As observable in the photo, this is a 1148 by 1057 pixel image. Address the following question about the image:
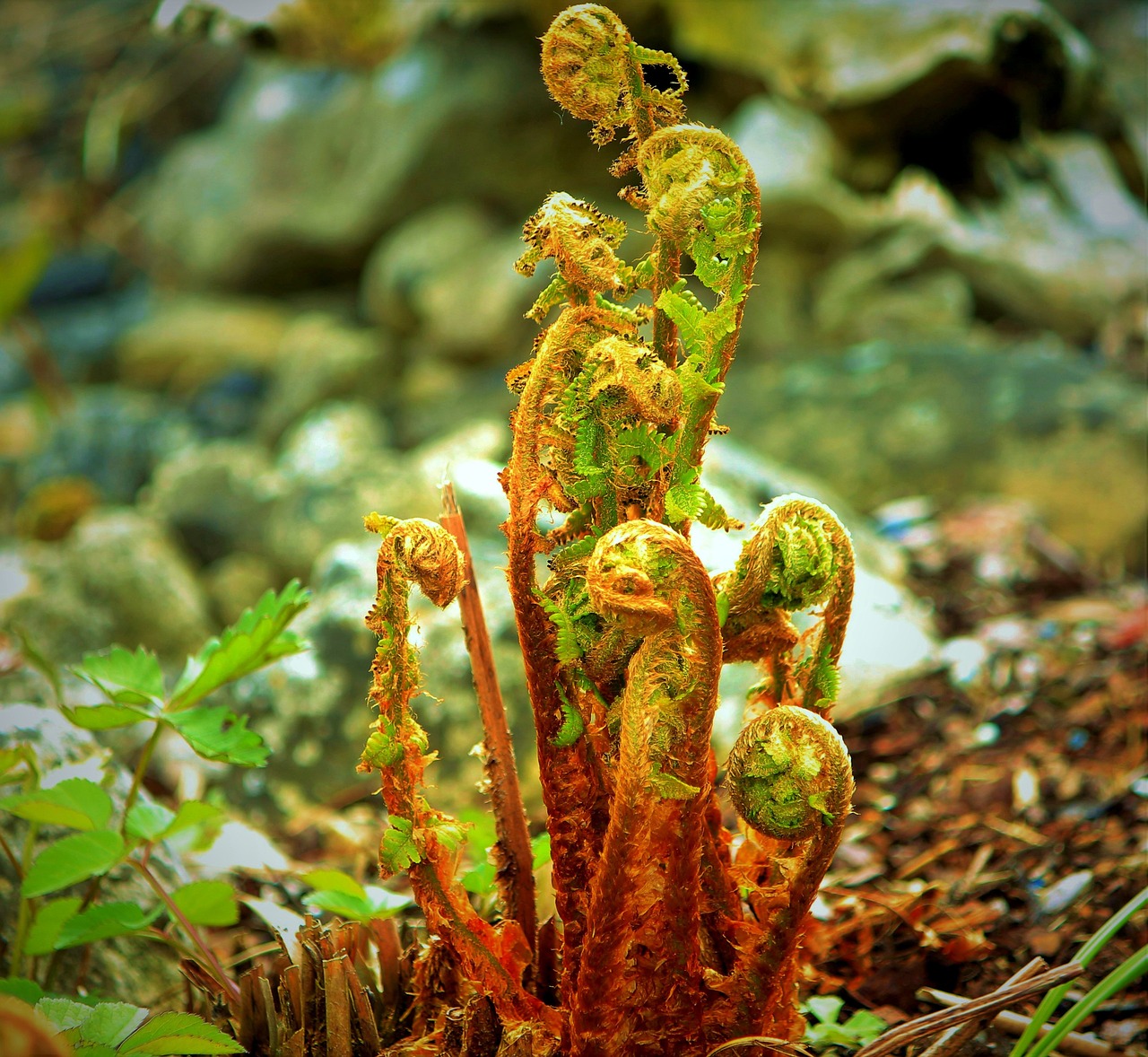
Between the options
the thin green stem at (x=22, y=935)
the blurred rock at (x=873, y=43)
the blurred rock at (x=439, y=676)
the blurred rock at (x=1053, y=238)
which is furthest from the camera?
the blurred rock at (x=1053, y=238)

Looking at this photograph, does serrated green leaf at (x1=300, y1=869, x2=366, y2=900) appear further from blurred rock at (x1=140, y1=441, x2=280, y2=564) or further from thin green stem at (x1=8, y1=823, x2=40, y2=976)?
blurred rock at (x1=140, y1=441, x2=280, y2=564)

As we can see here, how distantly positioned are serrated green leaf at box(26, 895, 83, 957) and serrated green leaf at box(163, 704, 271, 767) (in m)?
0.20

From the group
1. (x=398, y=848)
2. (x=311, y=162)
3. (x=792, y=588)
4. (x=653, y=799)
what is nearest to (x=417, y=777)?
(x=398, y=848)

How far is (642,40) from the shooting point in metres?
3.93

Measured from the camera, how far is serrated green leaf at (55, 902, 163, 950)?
0.89 m

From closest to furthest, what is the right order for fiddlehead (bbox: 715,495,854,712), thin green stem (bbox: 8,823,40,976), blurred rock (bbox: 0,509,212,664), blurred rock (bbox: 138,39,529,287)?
fiddlehead (bbox: 715,495,854,712) < thin green stem (bbox: 8,823,40,976) < blurred rock (bbox: 0,509,212,664) < blurred rock (bbox: 138,39,529,287)

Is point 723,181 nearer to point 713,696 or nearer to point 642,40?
point 713,696

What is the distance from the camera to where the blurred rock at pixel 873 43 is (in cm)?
336

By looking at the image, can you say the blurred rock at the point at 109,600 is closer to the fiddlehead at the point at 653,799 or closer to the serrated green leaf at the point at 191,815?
the serrated green leaf at the point at 191,815

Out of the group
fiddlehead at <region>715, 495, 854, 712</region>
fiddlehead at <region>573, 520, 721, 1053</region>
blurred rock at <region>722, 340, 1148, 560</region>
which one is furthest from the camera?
blurred rock at <region>722, 340, 1148, 560</region>

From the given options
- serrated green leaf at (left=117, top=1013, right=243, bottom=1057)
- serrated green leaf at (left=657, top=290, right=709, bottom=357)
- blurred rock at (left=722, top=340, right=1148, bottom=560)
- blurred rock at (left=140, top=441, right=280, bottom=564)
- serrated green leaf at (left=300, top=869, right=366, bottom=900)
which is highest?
serrated green leaf at (left=657, top=290, right=709, bottom=357)

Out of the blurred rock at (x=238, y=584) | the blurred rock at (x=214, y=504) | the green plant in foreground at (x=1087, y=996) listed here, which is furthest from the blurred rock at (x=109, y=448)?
the green plant in foreground at (x=1087, y=996)

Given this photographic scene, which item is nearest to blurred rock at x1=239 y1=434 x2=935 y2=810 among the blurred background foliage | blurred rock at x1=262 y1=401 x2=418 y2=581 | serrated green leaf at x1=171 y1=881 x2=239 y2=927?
the blurred background foliage

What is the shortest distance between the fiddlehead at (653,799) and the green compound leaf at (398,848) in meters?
0.13
